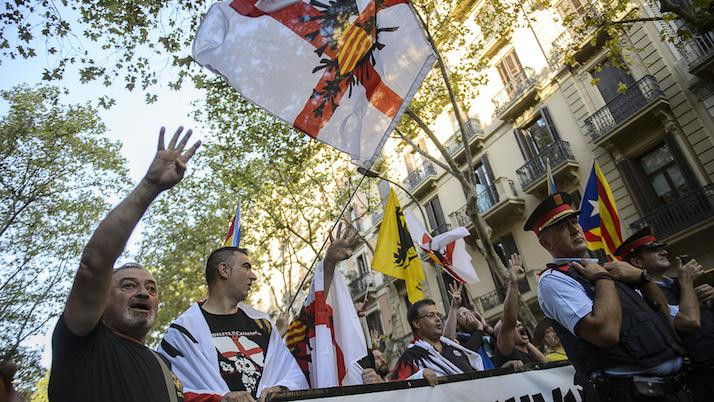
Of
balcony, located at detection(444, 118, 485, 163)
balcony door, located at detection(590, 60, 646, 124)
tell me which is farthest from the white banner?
balcony, located at detection(444, 118, 485, 163)

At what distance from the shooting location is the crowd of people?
188 cm

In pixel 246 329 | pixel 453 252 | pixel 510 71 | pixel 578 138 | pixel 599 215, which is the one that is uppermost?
pixel 510 71

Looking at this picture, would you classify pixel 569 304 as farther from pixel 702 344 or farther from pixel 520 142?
pixel 520 142

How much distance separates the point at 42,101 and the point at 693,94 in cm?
2007

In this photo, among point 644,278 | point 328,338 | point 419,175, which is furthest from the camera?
point 419,175

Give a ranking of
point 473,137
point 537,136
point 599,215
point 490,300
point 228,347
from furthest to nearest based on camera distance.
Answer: point 473,137, point 490,300, point 537,136, point 599,215, point 228,347

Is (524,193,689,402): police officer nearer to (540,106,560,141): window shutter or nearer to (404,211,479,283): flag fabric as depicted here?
(404,211,479,283): flag fabric

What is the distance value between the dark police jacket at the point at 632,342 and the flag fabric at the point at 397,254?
387 centimetres

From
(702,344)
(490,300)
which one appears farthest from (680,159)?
(702,344)

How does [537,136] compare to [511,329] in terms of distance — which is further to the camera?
[537,136]

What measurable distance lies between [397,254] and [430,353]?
2.60 meters

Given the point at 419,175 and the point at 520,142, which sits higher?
the point at 419,175

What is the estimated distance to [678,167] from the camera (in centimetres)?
1291

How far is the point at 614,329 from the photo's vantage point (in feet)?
8.04
